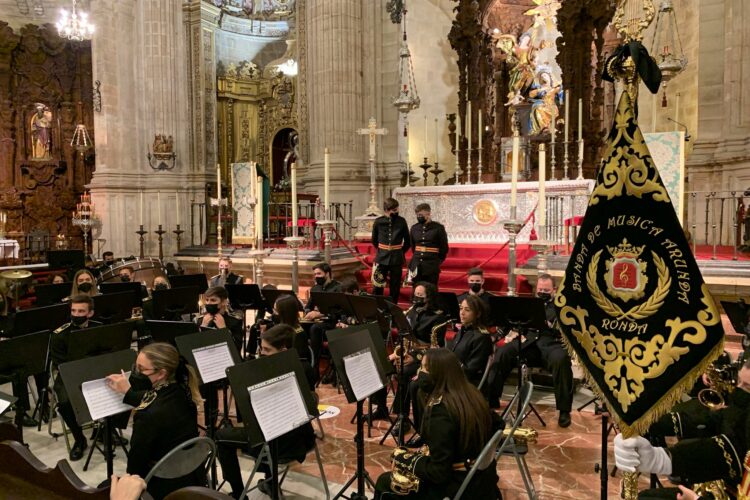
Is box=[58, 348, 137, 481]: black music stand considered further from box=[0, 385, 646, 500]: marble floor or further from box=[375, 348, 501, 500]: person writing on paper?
box=[375, 348, 501, 500]: person writing on paper

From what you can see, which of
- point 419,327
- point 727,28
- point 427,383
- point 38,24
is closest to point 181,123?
point 38,24

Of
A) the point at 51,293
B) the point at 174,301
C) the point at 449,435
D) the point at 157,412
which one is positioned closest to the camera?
the point at 449,435

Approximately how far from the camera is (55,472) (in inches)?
101

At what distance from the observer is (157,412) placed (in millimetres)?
3809

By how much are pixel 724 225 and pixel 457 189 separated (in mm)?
5450

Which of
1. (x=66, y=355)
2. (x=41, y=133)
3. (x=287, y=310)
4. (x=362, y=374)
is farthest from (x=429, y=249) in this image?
(x=41, y=133)

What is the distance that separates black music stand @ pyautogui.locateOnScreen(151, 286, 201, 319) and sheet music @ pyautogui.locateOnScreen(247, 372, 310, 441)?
14.2 ft

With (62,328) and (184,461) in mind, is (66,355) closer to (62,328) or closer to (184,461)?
(62,328)

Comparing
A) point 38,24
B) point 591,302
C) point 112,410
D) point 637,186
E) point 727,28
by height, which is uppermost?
point 38,24

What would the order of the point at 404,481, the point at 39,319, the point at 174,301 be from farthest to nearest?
the point at 174,301, the point at 39,319, the point at 404,481

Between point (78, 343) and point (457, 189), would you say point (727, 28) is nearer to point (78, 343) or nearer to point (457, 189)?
point (457, 189)

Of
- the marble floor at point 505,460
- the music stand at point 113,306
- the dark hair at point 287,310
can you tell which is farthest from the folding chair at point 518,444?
the music stand at point 113,306

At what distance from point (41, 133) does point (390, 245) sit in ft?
45.7

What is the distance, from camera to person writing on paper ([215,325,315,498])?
4.25 meters
